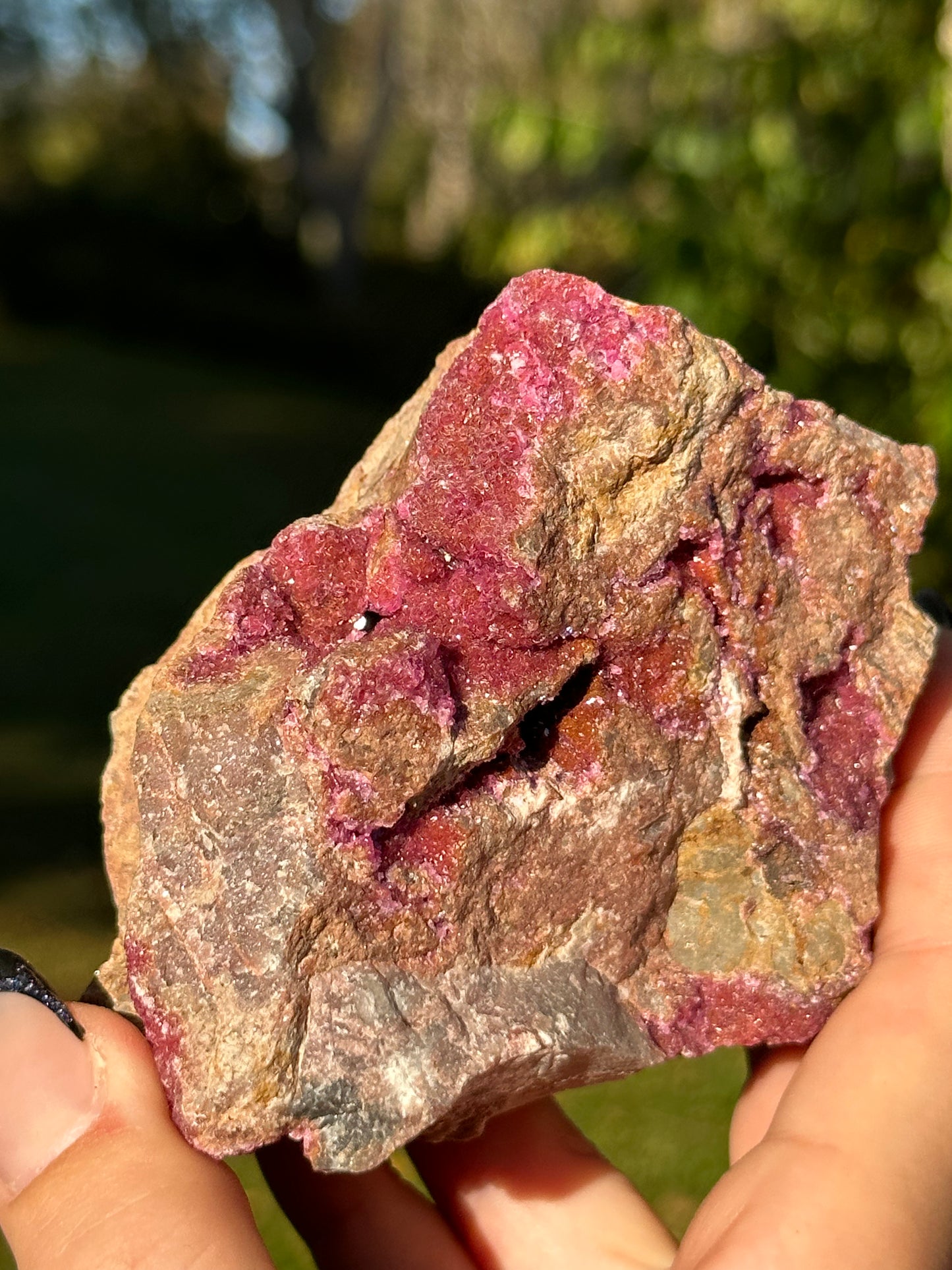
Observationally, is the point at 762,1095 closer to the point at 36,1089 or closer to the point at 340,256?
the point at 36,1089

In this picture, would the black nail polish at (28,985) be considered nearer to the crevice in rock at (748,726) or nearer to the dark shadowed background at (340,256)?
the crevice in rock at (748,726)

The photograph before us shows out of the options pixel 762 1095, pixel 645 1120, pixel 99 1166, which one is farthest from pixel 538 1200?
pixel 645 1120

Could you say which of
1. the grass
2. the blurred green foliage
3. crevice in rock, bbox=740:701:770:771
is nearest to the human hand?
crevice in rock, bbox=740:701:770:771

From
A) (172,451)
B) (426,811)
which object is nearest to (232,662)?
(426,811)

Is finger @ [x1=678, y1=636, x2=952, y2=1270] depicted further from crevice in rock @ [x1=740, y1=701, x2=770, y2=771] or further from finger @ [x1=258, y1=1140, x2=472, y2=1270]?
finger @ [x1=258, y1=1140, x2=472, y2=1270]

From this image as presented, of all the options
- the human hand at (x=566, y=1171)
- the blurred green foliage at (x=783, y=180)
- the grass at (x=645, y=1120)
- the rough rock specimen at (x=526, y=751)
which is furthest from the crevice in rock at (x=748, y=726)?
the blurred green foliage at (x=783, y=180)
